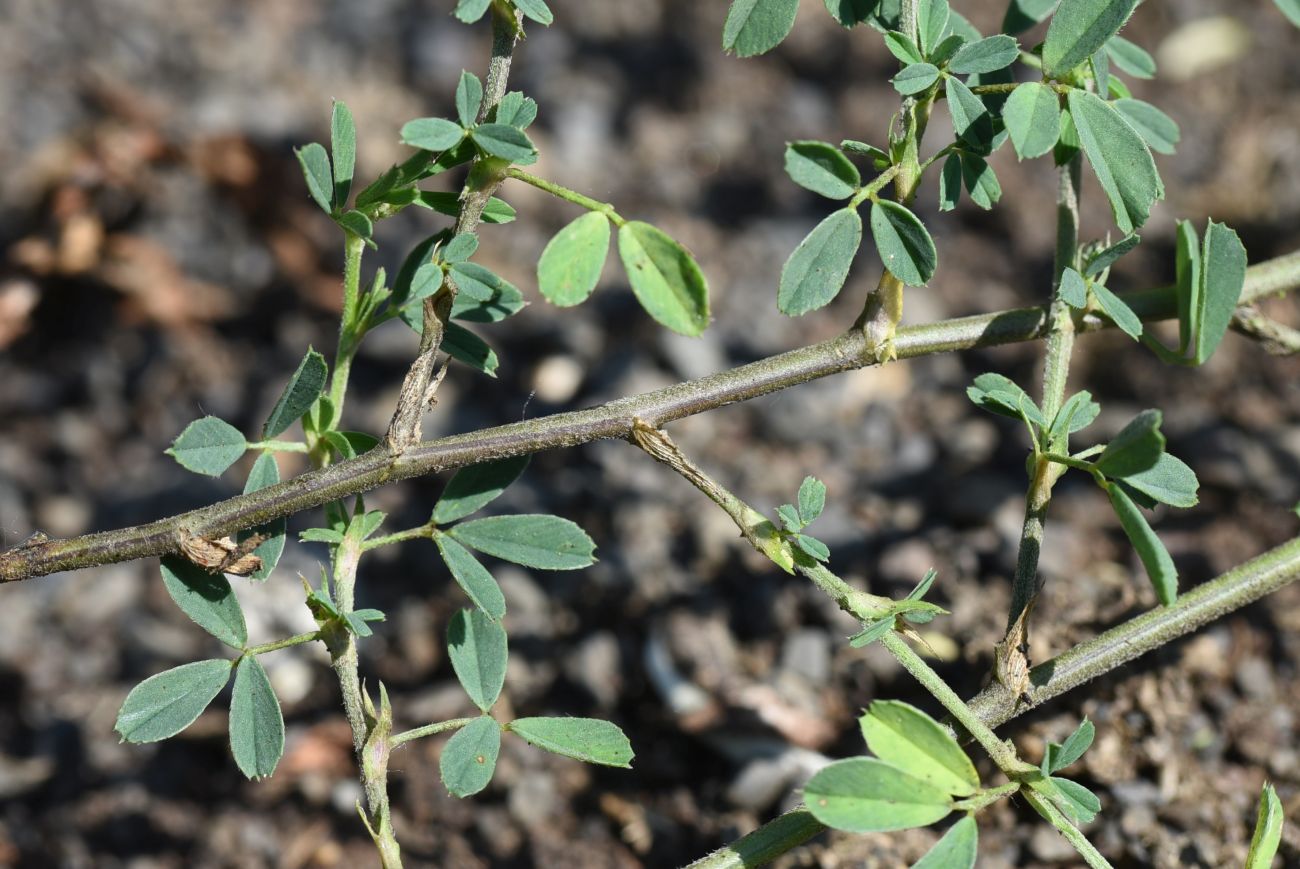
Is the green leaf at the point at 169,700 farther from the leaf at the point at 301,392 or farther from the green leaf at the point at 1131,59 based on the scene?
the green leaf at the point at 1131,59

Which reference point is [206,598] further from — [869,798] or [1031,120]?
[1031,120]

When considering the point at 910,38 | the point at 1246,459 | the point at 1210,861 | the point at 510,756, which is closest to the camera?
the point at 910,38

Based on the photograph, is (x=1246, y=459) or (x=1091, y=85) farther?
(x=1246, y=459)

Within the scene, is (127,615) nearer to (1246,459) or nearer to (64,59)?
(64,59)

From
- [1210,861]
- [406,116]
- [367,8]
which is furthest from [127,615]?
[1210,861]

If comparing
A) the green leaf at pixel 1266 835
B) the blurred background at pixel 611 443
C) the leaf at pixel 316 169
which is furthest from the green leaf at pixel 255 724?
the green leaf at pixel 1266 835

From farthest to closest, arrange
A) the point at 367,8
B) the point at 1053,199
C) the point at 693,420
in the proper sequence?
1. the point at 367,8
2. the point at 1053,199
3. the point at 693,420

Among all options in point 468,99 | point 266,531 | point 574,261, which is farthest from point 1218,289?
point 266,531

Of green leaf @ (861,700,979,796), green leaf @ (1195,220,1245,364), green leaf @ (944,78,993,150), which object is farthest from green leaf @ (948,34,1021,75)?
green leaf @ (861,700,979,796)
